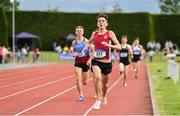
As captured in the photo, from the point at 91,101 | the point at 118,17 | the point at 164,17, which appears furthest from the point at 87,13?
the point at 91,101

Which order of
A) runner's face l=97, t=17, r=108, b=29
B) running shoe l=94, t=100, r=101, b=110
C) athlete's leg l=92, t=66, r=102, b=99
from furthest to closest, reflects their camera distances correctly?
running shoe l=94, t=100, r=101, b=110, athlete's leg l=92, t=66, r=102, b=99, runner's face l=97, t=17, r=108, b=29

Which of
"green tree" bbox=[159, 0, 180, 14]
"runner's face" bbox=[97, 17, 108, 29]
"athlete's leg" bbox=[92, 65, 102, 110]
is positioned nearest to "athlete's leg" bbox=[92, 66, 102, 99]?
"athlete's leg" bbox=[92, 65, 102, 110]

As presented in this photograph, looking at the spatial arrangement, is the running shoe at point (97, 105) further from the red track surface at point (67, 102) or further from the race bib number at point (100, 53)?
the race bib number at point (100, 53)

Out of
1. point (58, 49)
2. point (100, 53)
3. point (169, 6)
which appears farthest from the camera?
point (169, 6)

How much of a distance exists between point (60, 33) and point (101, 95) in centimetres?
5622

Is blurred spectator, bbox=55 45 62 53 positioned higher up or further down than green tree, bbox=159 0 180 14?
further down

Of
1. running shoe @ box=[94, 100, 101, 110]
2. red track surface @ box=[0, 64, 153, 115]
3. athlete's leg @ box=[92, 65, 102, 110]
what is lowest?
red track surface @ box=[0, 64, 153, 115]

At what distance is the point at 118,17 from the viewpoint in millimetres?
Answer: 70750

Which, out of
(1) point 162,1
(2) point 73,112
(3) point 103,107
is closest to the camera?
(2) point 73,112

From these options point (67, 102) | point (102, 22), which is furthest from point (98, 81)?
point (67, 102)

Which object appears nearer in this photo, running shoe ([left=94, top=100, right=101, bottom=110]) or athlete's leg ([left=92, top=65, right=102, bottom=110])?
athlete's leg ([left=92, top=65, right=102, bottom=110])

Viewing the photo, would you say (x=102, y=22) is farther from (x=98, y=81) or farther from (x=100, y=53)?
(x=98, y=81)

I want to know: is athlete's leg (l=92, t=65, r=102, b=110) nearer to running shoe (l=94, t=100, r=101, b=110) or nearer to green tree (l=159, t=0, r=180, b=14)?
running shoe (l=94, t=100, r=101, b=110)

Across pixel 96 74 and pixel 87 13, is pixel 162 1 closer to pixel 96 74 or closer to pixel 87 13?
pixel 87 13
